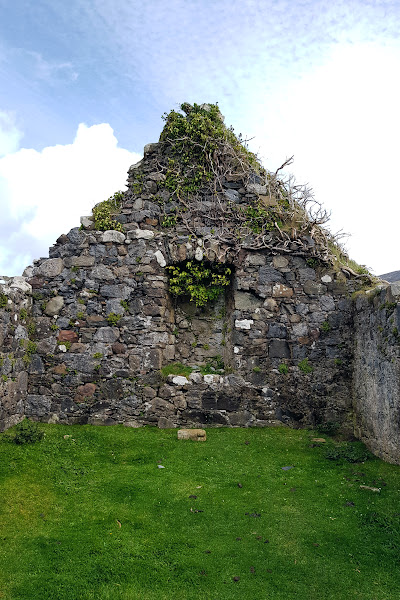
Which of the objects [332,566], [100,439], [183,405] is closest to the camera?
[332,566]

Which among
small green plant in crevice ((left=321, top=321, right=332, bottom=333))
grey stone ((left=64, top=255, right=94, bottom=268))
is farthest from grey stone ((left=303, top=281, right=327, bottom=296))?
grey stone ((left=64, top=255, right=94, bottom=268))

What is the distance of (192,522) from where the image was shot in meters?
5.28

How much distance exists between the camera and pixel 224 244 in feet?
30.2

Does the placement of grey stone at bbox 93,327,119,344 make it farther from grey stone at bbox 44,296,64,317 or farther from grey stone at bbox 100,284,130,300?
grey stone at bbox 44,296,64,317

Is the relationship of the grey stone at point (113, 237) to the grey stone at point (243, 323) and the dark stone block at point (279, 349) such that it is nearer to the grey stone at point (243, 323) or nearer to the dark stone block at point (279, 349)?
the grey stone at point (243, 323)

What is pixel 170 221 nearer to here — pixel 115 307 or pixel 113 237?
pixel 113 237

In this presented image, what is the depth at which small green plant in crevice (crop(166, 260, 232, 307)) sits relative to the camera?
9.21 meters

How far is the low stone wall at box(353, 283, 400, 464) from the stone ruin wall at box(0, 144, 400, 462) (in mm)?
90

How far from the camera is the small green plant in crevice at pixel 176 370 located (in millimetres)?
8836

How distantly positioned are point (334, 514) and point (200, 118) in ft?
25.7

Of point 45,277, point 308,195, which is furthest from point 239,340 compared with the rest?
point 45,277

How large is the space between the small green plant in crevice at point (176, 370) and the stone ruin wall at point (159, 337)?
0.13 metres

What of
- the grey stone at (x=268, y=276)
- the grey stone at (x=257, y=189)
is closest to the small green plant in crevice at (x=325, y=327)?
→ the grey stone at (x=268, y=276)

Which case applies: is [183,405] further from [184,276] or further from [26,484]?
[26,484]
